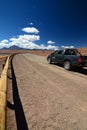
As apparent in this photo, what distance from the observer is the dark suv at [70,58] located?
12703 millimetres

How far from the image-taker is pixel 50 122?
394 cm

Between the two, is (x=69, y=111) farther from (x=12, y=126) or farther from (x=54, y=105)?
(x=12, y=126)

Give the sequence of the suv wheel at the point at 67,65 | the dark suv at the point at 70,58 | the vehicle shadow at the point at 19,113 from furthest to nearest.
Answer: the suv wheel at the point at 67,65
the dark suv at the point at 70,58
the vehicle shadow at the point at 19,113

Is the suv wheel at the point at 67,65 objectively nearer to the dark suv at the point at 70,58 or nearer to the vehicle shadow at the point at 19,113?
the dark suv at the point at 70,58

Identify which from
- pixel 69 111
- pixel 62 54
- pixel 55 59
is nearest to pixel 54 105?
pixel 69 111

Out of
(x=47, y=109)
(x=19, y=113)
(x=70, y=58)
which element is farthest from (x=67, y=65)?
(x=19, y=113)

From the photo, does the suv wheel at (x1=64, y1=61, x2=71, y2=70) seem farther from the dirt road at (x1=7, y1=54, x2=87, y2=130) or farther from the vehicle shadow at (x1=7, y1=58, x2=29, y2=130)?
the vehicle shadow at (x1=7, y1=58, x2=29, y2=130)

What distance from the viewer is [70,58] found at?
13.6 metres

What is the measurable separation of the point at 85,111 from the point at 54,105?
0.99 m

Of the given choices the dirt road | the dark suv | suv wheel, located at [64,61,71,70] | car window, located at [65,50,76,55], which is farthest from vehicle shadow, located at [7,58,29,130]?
car window, located at [65,50,76,55]

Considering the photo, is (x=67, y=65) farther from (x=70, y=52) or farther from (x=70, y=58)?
(x=70, y=52)

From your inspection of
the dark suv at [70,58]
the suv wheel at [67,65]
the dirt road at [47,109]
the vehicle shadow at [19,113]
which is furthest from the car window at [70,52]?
the vehicle shadow at [19,113]

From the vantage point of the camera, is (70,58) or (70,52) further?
(70,52)

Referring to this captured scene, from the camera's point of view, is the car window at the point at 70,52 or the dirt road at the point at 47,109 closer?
the dirt road at the point at 47,109
